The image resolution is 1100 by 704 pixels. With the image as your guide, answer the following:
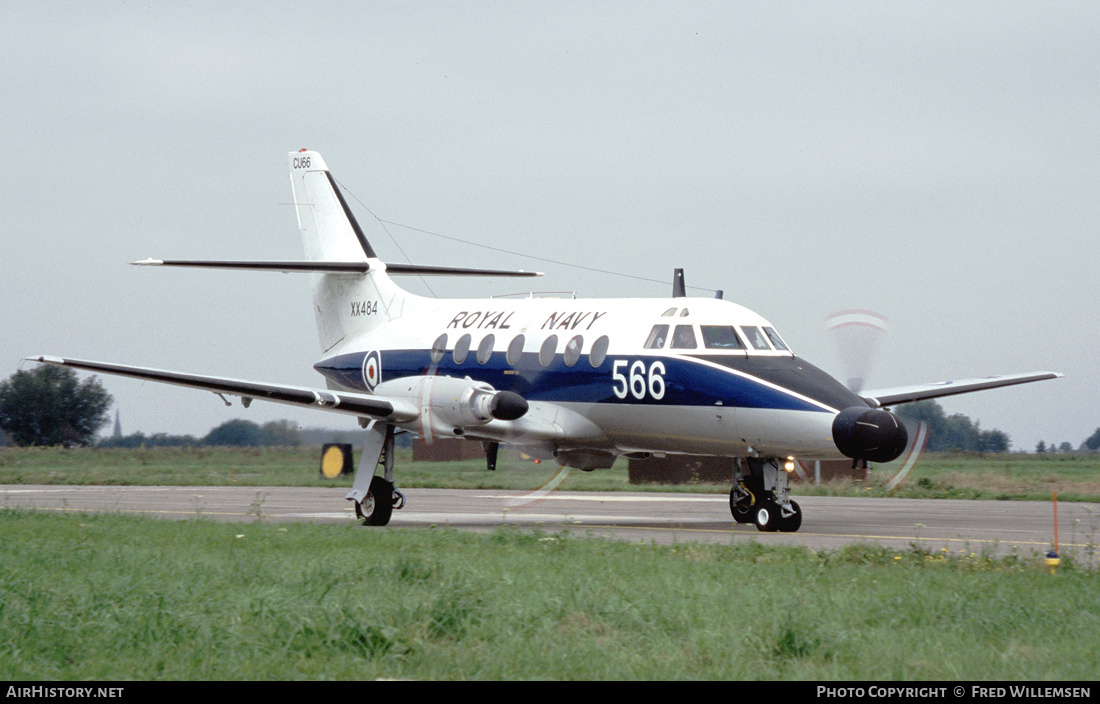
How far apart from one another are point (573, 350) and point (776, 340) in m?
3.46

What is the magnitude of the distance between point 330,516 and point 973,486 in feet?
57.9

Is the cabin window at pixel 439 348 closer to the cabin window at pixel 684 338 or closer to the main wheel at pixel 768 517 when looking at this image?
the cabin window at pixel 684 338

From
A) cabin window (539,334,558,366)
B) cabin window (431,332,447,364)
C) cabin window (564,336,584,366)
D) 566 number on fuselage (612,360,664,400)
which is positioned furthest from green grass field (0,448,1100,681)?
cabin window (431,332,447,364)

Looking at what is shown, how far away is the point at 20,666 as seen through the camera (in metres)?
7.47

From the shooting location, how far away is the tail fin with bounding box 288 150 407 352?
964 inches

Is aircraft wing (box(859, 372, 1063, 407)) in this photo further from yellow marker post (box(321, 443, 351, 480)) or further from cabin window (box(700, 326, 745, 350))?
yellow marker post (box(321, 443, 351, 480))

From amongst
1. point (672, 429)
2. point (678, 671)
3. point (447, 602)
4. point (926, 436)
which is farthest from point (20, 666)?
point (926, 436)

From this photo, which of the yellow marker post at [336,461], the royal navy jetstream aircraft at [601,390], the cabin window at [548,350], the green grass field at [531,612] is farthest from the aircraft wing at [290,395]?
the yellow marker post at [336,461]

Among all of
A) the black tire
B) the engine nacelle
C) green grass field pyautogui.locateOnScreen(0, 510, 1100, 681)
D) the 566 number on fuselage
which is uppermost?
the 566 number on fuselage

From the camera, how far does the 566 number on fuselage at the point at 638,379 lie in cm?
1838

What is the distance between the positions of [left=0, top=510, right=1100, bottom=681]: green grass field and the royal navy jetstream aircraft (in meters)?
3.92

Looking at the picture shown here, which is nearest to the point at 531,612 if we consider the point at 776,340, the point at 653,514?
the point at 776,340

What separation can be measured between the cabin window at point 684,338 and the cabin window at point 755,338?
799mm

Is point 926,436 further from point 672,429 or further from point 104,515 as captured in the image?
point 104,515
